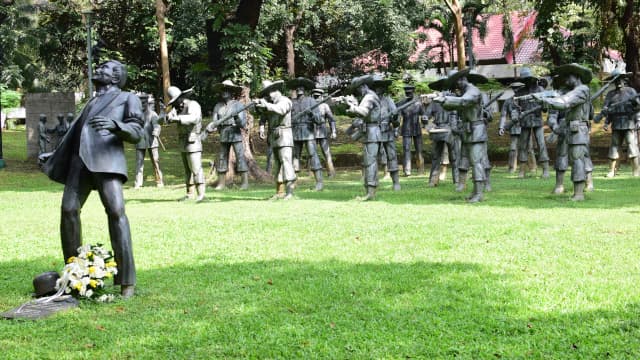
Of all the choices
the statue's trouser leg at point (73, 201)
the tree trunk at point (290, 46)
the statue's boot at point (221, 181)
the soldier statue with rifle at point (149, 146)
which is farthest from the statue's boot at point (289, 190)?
the tree trunk at point (290, 46)

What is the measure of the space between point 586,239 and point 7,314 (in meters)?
6.25

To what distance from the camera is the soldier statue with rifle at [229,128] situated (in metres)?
17.4

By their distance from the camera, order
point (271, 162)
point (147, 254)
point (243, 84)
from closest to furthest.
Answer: point (147, 254) → point (243, 84) → point (271, 162)

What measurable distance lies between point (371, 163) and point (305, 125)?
4145 mm

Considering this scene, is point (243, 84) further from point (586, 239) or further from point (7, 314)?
point (7, 314)

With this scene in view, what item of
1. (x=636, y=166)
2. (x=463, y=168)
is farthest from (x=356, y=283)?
(x=636, y=166)

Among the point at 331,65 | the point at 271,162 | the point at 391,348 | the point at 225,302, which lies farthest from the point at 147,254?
the point at 331,65

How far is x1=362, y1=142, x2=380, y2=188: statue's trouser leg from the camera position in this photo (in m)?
14.1

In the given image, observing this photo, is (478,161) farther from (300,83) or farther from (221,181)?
(221,181)

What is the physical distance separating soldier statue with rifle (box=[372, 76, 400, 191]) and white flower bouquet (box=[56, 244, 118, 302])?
389 inches

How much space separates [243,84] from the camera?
19203 mm

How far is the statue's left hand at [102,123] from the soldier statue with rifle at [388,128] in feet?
32.5

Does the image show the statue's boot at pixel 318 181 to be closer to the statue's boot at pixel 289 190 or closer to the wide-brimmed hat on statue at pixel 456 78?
the statue's boot at pixel 289 190

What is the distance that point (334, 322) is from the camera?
6.08 m
